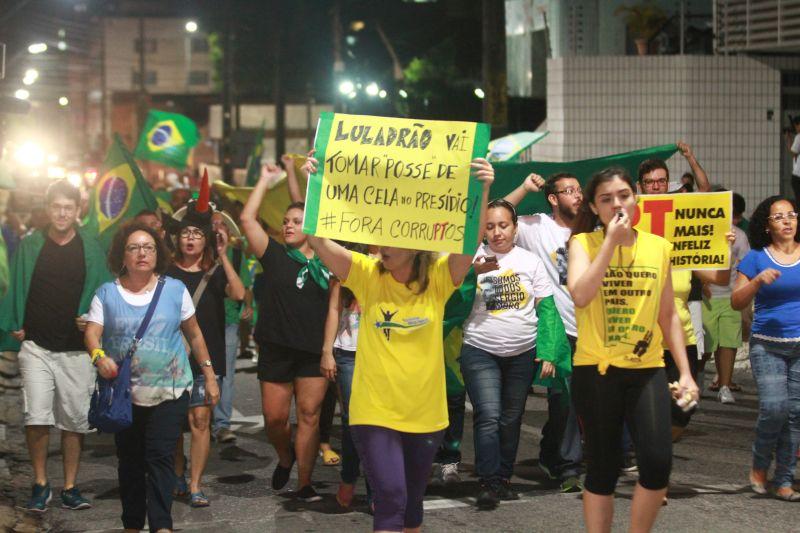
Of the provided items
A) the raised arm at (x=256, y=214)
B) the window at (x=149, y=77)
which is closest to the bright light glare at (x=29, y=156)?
the raised arm at (x=256, y=214)

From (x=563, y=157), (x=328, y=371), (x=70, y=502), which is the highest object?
(x=563, y=157)

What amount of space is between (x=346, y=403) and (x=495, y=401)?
0.92m

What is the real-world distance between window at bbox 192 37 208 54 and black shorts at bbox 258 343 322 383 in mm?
108261

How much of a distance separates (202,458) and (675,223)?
130 inches

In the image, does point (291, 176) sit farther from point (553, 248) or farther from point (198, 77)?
point (198, 77)

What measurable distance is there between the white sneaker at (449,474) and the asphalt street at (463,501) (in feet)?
0.29

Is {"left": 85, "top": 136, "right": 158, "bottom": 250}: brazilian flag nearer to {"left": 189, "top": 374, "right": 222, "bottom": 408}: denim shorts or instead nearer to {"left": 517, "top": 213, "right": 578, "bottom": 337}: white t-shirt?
{"left": 189, "top": 374, "right": 222, "bottom": 408}: denim shorts

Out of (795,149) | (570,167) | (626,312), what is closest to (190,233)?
(570,167)

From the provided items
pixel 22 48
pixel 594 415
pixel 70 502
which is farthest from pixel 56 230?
pixel 22 48

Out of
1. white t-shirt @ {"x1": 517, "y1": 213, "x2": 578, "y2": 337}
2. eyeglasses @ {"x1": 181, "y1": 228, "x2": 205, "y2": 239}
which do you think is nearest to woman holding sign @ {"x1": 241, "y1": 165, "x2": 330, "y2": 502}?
eyeglasses @ {"x1": 181, "y1": 228, "x2": 205, "y2": 239}

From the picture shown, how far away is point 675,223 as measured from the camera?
781cm

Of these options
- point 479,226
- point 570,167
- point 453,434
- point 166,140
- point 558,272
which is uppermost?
point 166,140

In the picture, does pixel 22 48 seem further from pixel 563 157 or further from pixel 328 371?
pixel 328 371

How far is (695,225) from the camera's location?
25.5 ft
